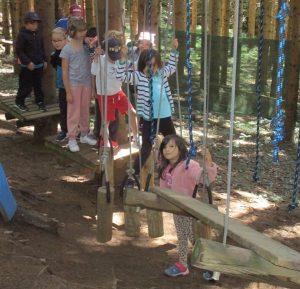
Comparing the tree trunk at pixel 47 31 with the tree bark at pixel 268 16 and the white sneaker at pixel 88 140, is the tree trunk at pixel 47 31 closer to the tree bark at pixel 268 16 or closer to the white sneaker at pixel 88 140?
the white sneaker at pixel 88 140

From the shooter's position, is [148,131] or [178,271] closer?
[178,271]

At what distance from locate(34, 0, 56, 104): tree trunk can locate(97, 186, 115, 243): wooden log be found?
3456 mm

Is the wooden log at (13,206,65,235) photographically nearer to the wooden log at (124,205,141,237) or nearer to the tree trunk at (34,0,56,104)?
the wooden log at (124,205,141,237)

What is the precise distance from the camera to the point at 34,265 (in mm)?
3004

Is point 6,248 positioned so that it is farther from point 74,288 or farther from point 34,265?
point 74,288

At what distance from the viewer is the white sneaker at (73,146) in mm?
4227

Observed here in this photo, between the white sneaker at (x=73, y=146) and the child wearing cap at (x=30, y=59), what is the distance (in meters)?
1.29

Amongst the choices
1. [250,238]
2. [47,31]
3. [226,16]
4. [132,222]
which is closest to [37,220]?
[132,222]

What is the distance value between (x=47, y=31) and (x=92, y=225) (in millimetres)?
2744

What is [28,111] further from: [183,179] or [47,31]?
[183,179]

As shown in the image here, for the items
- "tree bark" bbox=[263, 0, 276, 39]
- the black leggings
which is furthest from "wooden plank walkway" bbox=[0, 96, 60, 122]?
"tree bark" bbox=[263, 0, 276, 39]

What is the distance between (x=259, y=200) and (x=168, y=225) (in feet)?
4.04

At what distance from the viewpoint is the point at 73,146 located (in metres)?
4.25

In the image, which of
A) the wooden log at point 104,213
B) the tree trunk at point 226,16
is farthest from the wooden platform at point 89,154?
the tree trunk at point 226,16
